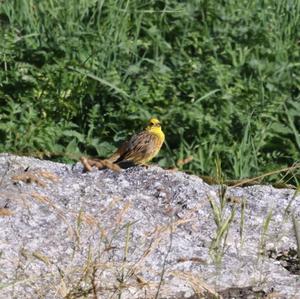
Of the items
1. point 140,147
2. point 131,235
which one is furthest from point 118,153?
point 131,235

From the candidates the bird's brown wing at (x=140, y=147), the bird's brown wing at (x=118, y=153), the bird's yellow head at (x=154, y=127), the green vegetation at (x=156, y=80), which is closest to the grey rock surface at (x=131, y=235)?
the bird's brown wing at (x=140, y=147)

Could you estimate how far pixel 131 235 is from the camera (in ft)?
14.2

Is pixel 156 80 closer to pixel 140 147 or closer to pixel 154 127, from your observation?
pixel 154 127

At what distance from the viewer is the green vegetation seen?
729cm

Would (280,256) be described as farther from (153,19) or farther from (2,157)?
(153,19)

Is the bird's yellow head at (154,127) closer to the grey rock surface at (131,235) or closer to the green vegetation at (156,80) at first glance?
the green vegetation at (156,80)

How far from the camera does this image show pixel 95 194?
4.69m

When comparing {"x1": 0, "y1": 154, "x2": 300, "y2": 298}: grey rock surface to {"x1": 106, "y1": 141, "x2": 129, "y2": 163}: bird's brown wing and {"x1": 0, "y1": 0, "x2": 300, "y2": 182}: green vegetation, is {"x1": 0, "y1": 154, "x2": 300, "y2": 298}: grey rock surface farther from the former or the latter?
{"x1": 0, "y1": 0, "x2": 300, "y2": 182}: green vegetation

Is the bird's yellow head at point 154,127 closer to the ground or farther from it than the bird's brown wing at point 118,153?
farther from it

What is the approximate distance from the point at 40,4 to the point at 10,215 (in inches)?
162

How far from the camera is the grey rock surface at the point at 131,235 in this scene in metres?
3.75

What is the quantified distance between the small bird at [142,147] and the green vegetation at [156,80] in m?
0.37

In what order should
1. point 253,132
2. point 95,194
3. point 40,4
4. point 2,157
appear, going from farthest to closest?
1. point 40,4
2. point 253,132
3. point 2,157
4. point 95,194

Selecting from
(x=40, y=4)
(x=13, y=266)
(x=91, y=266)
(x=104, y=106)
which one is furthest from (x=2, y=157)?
(x=40, y=4)
